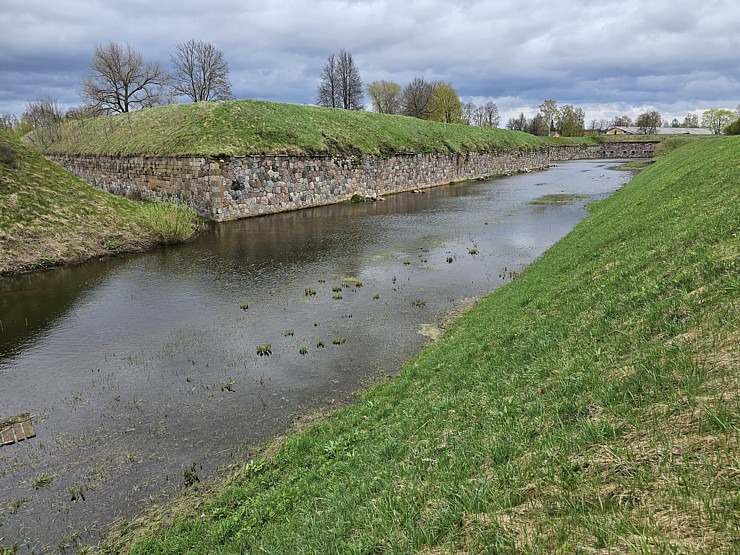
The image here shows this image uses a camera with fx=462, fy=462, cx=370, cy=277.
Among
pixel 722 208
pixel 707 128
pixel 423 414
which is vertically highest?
pixel 707 128

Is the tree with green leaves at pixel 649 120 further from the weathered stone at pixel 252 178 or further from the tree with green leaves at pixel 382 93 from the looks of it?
the weathered stone at pixel 252 178

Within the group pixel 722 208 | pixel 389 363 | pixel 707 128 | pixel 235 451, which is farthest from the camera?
pixel 707 128

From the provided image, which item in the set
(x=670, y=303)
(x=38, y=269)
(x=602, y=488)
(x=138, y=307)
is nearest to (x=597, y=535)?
(x=602, y=488)

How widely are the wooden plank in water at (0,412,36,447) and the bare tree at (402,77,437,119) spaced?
4070 inches

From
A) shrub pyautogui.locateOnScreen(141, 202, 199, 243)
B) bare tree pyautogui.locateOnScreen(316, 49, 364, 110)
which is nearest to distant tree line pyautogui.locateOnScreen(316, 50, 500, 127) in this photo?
bare tree pyautogui.locateOnScreen(316, 49, 364, 110)

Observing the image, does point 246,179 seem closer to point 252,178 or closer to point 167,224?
point 252,178

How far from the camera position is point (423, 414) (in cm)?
695

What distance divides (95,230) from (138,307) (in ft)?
32.2

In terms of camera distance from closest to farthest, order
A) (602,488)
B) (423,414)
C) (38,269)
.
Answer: (602,488)
(423,414)
(38,269)

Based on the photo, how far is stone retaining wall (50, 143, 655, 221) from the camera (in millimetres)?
30500

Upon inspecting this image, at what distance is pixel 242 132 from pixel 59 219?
15.2m

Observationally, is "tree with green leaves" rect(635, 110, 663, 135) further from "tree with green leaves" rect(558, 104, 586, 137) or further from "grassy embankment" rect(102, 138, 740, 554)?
"grassy embankment" rect(102, 138, 740, 554)

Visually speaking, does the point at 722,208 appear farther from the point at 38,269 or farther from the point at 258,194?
the point at 258,194

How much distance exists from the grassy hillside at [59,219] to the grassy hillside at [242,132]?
748 centimetres
